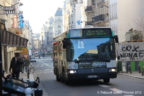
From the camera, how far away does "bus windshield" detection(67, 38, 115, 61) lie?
784 inches

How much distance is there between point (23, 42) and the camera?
106ft

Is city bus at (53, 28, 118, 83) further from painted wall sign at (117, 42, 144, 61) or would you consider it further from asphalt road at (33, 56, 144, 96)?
painted wall sign at (117, 42, 144, 61)

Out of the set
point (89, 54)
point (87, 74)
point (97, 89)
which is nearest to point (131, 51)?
point (87, 74)

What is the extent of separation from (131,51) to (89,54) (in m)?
16.2

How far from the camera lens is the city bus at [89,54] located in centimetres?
1995

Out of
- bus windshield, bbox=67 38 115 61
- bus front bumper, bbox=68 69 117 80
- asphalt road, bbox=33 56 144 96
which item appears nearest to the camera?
asphalt road, bbox=33 56 144 96

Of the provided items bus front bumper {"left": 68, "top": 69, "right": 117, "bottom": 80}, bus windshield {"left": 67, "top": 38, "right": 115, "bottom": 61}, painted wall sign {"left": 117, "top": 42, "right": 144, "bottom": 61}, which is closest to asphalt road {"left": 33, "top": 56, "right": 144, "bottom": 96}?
bus front bumper {"left": 68, "top": 69, "right": 117, "bottom": 80}

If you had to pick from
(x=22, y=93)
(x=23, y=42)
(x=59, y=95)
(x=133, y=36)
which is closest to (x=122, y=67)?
(x=23, y=42)

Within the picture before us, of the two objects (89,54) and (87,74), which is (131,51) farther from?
(89,54)

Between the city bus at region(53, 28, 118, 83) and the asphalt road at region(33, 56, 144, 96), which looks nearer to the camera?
the asphalt road at region(33, 56, 144, 96)

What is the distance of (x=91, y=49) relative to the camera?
20.0 m

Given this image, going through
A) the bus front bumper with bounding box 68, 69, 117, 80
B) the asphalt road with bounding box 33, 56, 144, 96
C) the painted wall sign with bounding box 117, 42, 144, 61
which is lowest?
the asphalt road with bounding box 33, 56, 144, 96

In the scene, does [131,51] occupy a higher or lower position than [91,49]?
lower

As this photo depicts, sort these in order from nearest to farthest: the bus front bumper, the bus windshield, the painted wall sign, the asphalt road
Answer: the asphalt road < the bus windshield < the bus front bumper < the painted wall sign
